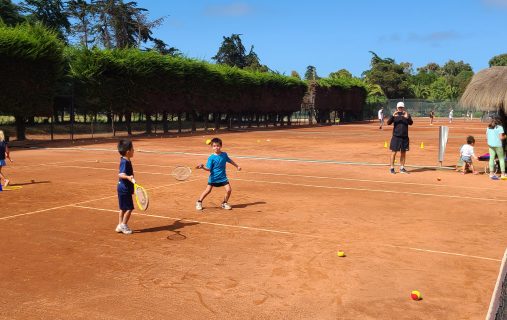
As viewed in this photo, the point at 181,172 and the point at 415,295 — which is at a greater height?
the point at 181,172

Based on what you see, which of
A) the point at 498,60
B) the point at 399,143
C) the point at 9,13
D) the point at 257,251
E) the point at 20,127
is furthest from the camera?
the point at 498,60

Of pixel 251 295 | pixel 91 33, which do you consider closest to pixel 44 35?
pixel 251 295

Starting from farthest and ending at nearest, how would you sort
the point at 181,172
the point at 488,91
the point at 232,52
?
the point at 232,52, the point at 488,91, the point at 181,172

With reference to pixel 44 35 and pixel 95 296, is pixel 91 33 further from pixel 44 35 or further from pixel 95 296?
pixel 95 296

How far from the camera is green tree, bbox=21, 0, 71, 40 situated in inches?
2003

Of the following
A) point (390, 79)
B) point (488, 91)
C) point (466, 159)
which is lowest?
point (466, 159)

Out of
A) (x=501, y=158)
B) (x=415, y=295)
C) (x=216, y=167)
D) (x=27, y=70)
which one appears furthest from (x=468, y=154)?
(x=27, y=70)

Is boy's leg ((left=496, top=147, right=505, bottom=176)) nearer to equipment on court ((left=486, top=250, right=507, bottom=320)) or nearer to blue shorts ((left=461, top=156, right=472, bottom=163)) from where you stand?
blue shorts ((left=461, top=156, right=472, bottom=163))

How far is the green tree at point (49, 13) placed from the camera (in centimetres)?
5088

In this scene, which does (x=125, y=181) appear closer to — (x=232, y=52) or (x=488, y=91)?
(x=488, y=91)

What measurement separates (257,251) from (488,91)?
39.0ft

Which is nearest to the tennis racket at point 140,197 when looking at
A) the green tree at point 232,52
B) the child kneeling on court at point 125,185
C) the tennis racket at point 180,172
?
the child kneeling on court at point 125,185

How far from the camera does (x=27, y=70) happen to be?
26984mm

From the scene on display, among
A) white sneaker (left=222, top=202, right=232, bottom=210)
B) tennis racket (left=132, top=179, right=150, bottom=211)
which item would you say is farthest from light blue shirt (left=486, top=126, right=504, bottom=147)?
tennis racket (left=132, top=179, right=150, bottom=211)
